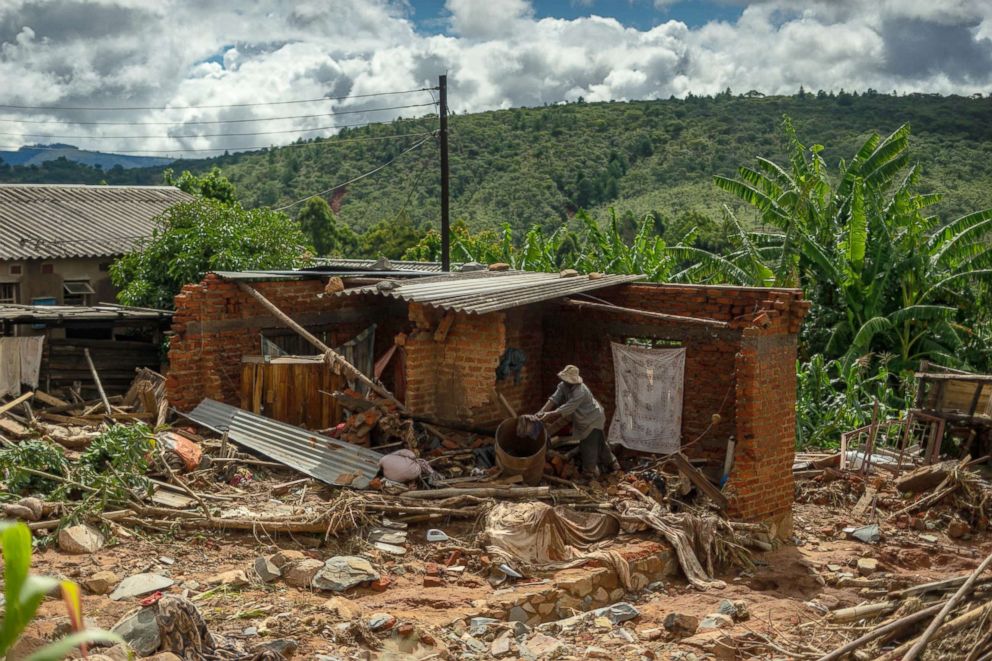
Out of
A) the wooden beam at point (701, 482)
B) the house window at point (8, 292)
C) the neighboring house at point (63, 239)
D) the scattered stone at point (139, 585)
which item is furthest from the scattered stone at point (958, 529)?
the house window at point (8, 292)

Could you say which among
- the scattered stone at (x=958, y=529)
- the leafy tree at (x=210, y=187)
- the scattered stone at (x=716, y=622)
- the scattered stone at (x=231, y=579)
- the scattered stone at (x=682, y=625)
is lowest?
the scattered stone at (x=958, y=529)

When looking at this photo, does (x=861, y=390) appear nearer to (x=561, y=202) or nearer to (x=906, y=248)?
(x=906, y=248)

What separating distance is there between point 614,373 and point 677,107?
4593 centimetres

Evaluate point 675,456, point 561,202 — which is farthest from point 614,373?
point 561,202

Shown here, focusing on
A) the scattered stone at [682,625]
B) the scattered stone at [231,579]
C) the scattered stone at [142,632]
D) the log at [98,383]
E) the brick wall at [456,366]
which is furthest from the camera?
the log at [98,383]

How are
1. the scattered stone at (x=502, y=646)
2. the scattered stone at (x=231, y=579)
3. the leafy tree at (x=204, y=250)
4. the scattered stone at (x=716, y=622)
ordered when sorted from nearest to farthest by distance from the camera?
the scattered stone at (x=502, y=646)
the scattered stone at (x=231, y=579)
the scattered stone at (x=716, y=622)
the leafy tree at (x=204, y=250)

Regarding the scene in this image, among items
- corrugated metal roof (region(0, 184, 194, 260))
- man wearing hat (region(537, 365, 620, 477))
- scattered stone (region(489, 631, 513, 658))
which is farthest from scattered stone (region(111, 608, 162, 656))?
corrugated metal roof (region(0, 184, 194, 260))

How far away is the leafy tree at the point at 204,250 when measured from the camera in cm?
1847

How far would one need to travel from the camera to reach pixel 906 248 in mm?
18562

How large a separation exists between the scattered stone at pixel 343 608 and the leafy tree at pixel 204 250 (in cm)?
1157

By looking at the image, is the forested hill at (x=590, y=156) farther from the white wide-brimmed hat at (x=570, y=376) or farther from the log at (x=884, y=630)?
the log at (x=884, y=630)

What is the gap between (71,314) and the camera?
1534cm

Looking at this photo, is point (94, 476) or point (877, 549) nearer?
point (94, 476)

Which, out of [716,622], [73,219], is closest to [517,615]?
[716,622]
